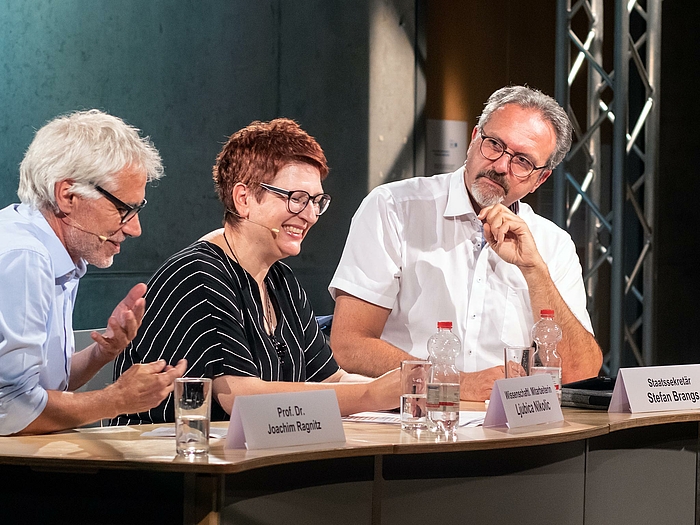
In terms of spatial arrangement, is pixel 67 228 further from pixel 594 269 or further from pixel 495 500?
pixel 594 269

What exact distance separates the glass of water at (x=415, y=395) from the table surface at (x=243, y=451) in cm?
3

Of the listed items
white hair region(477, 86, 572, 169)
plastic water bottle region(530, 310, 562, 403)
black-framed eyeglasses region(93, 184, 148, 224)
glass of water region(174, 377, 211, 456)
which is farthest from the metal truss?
glass of water region(174, 377, 211, 456)

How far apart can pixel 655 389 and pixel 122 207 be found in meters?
1.34

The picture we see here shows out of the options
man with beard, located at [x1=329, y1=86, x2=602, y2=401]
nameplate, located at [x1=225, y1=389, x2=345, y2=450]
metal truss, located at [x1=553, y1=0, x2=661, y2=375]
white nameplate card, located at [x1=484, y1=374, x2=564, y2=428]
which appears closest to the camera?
nameplate, located at [x1=225, y1=389, x2=345, y2=450]

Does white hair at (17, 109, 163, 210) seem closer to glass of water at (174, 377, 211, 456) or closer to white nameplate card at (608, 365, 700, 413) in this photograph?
glass of water at (174, 377, 211, 456)

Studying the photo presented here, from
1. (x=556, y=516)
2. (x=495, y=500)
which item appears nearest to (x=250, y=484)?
(x=495, y=500)

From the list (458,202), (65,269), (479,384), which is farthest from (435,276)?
(65,269)

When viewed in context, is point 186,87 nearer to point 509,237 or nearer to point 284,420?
point 509,237

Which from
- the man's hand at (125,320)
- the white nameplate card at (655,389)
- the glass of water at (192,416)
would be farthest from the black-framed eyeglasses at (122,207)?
the white nameplate card at (655,389)

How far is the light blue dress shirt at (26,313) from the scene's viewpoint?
5.80ft

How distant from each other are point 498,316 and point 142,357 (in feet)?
3.85

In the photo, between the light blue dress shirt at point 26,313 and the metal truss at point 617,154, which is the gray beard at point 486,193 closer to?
the light blue dress shirt at point 26,313

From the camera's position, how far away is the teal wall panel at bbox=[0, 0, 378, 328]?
4297 millimetres

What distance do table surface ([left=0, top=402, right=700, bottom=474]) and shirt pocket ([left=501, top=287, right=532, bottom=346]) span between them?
2.32 ft
